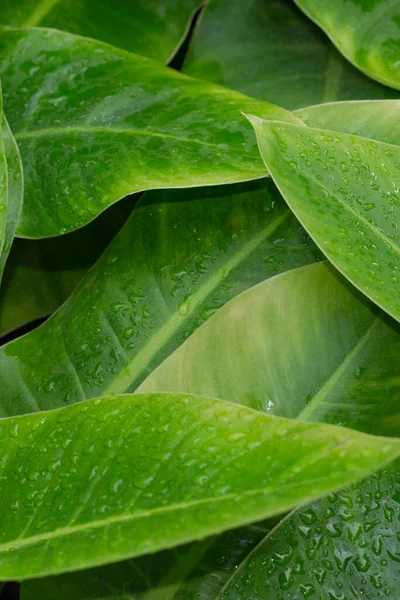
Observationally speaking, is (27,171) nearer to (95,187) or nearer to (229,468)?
(95,187)

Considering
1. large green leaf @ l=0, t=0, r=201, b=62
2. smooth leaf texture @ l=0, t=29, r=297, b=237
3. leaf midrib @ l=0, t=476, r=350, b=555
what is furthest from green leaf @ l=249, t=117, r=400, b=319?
large green leaf @ l=0, t=0, r=201, b=62

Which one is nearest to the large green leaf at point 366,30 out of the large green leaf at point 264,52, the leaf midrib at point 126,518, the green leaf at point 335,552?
the large green leaf at point 264,52

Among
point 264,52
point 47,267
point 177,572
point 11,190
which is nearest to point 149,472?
point 177,572

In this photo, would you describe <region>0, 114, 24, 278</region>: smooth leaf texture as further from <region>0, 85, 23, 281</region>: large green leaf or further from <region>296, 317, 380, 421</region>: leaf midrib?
<region>296, 317, 380, 421</region>: leaf midrib

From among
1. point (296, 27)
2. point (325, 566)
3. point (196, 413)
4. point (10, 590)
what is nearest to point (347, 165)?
point (196, 413)

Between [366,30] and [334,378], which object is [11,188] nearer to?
[334,378]
